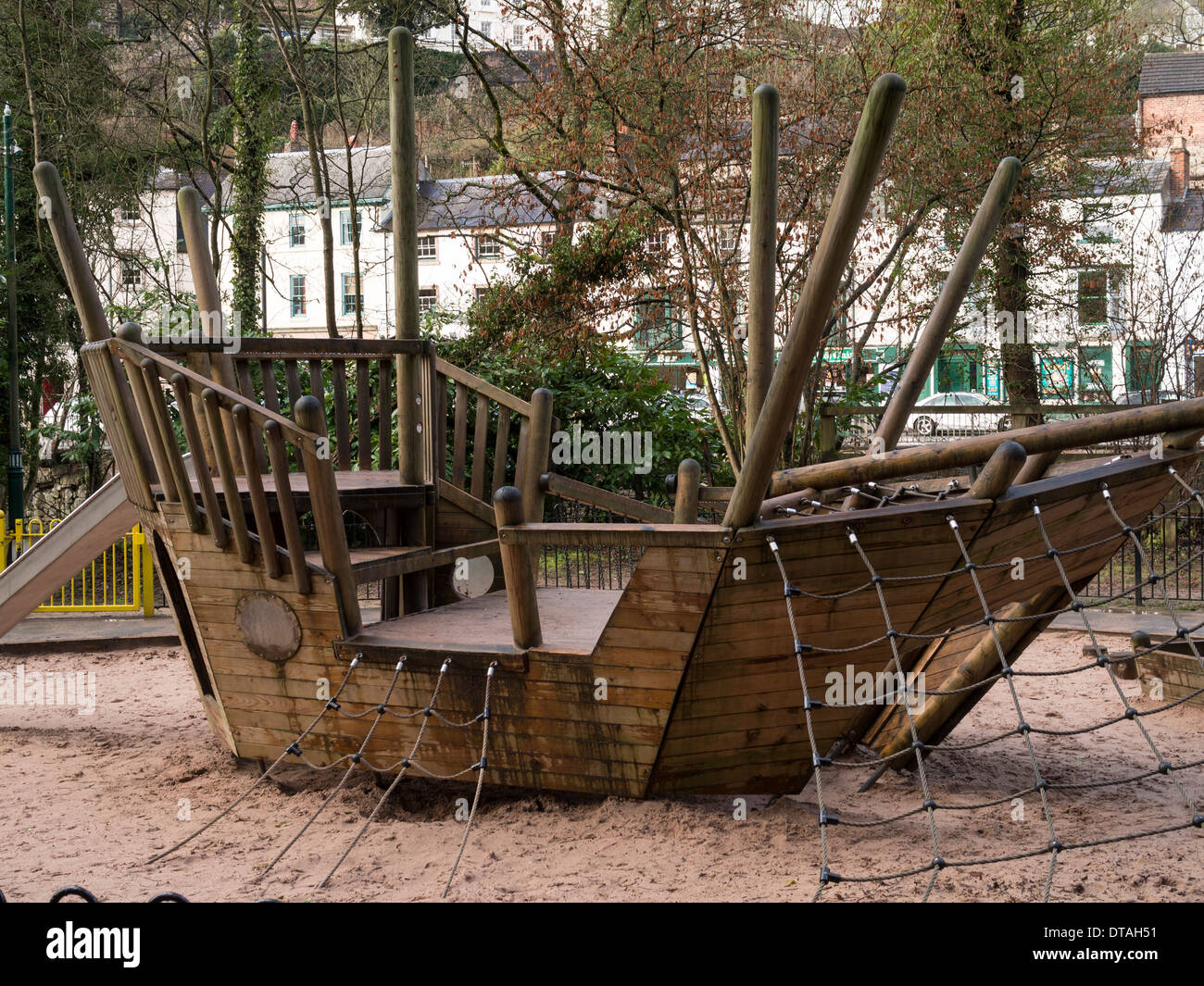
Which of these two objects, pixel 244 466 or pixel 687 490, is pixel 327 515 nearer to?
pixel 244 466

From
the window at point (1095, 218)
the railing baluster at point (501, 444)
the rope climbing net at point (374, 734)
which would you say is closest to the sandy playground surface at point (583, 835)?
the rope climbing net at point (374, 734)

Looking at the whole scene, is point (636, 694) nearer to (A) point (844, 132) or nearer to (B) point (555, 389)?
(A) point (844, 132)

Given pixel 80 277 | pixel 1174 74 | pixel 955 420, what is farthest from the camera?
pixel 1174 74

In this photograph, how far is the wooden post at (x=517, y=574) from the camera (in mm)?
4133

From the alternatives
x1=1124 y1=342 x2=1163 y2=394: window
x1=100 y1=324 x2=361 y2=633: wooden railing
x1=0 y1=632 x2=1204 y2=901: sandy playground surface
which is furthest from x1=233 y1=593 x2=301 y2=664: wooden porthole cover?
x1=1124 y1=342 x2=1163 y2=394: window

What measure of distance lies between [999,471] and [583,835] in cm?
205

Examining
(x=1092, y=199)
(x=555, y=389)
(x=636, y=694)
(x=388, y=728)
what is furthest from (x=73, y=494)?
(x=1092, y=199)

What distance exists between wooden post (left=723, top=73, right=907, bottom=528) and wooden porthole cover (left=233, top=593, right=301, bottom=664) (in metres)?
2.04

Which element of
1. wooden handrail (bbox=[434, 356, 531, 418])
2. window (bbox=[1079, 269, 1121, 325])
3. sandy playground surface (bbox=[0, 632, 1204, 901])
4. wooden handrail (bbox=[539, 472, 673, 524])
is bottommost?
sandy playground surface (bbox=[0, 632, 1204, 901])

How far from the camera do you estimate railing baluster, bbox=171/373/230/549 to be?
15.8 feet

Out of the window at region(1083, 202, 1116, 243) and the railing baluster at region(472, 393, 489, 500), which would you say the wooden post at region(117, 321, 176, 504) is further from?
the window at region(1083, 202, 1116, 243)

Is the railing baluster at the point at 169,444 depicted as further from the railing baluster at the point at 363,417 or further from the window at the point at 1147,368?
the window at the point at 1147,368

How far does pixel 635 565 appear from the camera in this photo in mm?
4660

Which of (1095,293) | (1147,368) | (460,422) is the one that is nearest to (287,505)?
(460,422)
